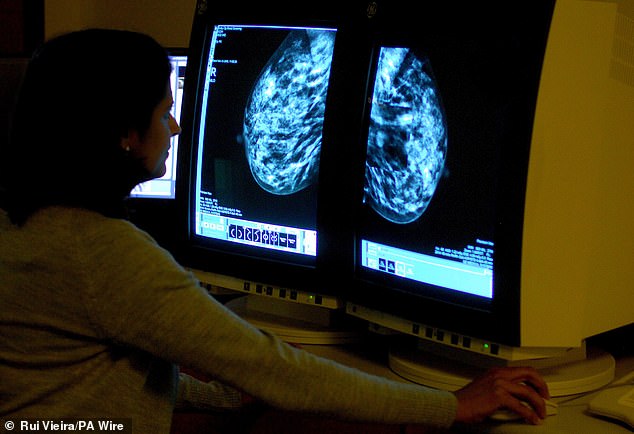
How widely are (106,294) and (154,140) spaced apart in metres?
0.25

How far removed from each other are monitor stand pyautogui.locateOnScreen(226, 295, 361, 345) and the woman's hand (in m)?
0.44

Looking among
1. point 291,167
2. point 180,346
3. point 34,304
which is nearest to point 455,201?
point 291,167

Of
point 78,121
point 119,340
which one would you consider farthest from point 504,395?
point 78,121

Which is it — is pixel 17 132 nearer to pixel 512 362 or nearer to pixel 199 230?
pixel 199 230

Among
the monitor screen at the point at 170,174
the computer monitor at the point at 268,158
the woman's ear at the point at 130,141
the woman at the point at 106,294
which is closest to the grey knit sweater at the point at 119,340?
the woman at the point at 106,294

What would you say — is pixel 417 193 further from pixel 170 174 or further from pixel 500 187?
pixel 170 174

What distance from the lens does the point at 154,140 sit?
1.09 m

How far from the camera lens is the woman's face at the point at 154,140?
1074 millimetres

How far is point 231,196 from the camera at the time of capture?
1615mm

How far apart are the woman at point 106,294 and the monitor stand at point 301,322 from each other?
1.52 ft

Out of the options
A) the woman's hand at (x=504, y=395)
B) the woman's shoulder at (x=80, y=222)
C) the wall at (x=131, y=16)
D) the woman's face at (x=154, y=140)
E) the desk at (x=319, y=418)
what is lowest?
the desk at (x=319, y=418)

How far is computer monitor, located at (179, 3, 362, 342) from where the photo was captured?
145 cm

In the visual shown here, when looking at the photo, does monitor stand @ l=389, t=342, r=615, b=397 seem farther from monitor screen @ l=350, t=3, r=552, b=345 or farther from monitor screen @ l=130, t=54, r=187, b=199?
monitor screen @ l=130, t=54, r=187, b=199

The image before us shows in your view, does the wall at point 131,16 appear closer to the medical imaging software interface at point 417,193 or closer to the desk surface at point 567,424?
the medical imaging software interface at point 417,193
